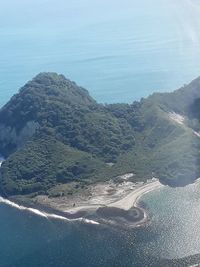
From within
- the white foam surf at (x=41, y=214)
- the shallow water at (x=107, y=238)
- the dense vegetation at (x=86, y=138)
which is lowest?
the shallow water at (x=107, y=238)

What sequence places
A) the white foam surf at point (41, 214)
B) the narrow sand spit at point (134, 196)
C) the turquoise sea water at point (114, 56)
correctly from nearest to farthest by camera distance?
Answer: the white foam surf at point (41, 214)
the narrow sand spit at point (134, 196)
the turquoise sea water at point (114, 56)

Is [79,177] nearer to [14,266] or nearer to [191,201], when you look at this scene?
[191,201]

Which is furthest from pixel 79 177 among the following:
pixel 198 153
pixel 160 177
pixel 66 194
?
pixel 198 153

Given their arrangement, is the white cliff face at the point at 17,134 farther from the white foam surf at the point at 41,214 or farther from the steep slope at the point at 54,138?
the white foam surf at the point at 41,214

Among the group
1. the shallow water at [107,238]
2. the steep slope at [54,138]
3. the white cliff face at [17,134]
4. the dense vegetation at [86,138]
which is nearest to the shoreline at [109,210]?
the shallow water at [107,238]

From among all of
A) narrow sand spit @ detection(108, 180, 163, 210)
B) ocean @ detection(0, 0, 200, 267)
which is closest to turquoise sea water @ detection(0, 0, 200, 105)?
ocean @ detection(0, 0, 200, 267)

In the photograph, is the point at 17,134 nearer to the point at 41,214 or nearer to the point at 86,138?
the point at 86,138

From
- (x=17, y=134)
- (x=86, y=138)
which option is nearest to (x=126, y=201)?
(x=86, y=138)
